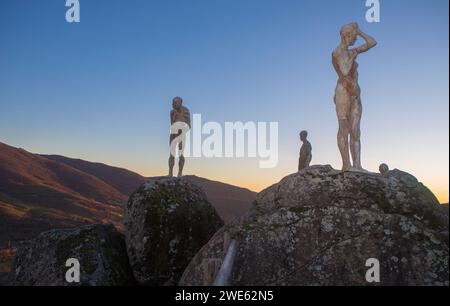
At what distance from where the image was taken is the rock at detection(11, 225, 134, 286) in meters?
9.73

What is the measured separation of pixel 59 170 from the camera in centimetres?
8725

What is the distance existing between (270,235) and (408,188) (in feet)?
10.4

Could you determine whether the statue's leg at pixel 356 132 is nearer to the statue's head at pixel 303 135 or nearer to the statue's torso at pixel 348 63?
the statue's torso at pixel 348 63

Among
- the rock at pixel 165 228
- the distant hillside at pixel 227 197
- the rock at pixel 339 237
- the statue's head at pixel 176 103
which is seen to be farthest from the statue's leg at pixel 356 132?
the distant hillside at pixel 227 197

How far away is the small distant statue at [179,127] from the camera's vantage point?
47.5 feet

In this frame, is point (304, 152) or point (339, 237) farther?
point (304, 152)

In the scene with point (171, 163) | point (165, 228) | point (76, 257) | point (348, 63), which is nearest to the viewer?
point (76, 257)

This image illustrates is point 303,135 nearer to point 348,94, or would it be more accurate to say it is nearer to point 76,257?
point 348,94

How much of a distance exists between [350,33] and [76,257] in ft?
31.8

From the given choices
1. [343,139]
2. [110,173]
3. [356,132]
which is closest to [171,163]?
[343,139]

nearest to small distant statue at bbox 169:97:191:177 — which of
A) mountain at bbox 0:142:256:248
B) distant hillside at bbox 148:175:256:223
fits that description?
mountain at bbox 0:142:256:248

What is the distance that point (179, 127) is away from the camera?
1457 cm
